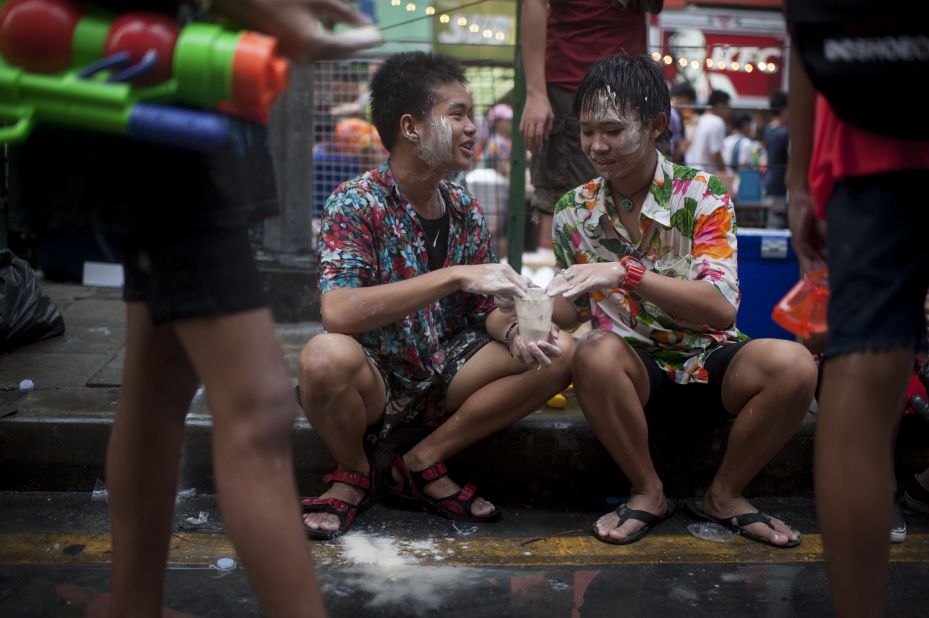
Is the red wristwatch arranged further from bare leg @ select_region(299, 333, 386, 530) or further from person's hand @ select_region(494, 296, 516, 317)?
bare leg @ select_region(299, 333, 386, 530)

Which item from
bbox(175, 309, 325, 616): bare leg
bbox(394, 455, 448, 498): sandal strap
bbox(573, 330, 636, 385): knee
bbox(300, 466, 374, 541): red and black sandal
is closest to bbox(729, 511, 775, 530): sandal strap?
bbox(573, 330, 636, 385): knee

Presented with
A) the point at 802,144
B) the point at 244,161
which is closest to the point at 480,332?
the point at 802,144

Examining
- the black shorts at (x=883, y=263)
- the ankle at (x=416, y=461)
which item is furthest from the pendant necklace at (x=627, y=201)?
the black shorts at (x=883, y=263)

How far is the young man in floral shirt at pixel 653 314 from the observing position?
3016 mm

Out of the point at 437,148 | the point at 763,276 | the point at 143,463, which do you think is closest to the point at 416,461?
the point at 437,148

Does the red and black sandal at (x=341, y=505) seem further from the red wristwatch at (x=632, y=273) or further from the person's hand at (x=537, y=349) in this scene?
the red wristwatch at (x=632, y=273)

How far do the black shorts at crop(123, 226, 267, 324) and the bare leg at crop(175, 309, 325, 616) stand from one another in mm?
28

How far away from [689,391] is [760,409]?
30 centimetres

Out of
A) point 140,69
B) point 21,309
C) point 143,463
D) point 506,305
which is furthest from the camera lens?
point 21,309

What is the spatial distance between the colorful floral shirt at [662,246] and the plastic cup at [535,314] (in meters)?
0.43

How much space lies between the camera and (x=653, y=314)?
328 cm

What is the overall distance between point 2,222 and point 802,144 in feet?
12.2

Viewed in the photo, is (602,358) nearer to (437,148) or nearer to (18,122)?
(437,148)

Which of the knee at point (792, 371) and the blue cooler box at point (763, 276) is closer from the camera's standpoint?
the knee at point (792, 371)
